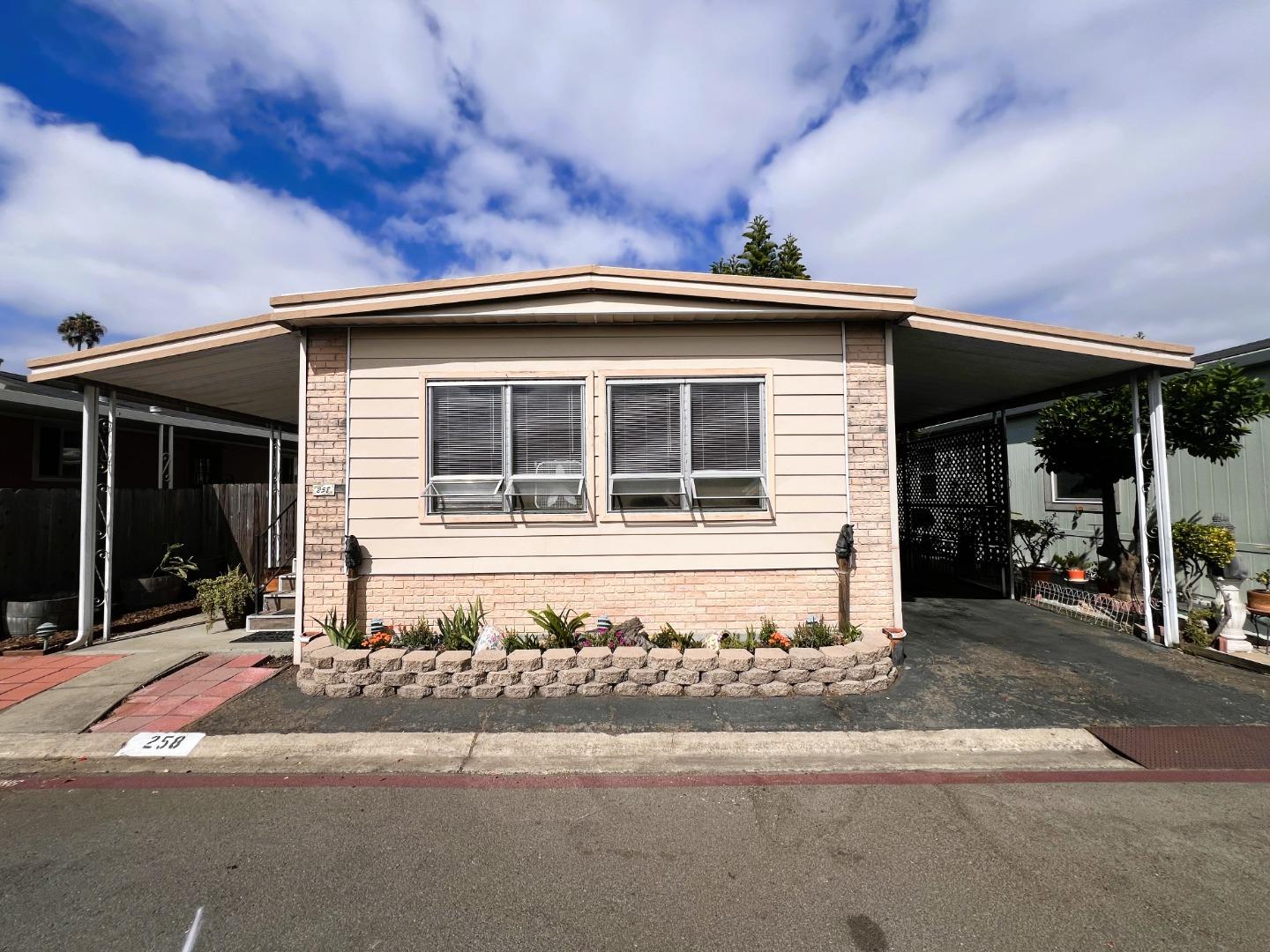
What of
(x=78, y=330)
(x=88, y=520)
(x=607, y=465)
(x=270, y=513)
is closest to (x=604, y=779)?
(x=607, y=465)

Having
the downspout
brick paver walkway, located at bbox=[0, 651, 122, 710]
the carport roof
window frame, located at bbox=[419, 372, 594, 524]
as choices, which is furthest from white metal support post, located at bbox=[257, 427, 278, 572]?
window frame, located at bbox=[419, 372, 594, 524]

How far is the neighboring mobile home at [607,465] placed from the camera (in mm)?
6012

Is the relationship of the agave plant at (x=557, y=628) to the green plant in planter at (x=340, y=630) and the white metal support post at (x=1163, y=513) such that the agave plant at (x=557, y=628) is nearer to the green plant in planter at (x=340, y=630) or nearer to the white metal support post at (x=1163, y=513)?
the green plant in planter at (x=340, y=630)

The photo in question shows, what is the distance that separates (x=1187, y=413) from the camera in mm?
7410

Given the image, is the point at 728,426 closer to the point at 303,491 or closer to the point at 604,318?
the point at 604,318

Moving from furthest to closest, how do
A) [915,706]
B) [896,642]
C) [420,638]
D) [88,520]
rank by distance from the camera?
[88,520] → [896,642] → [420,638] → [915,706]

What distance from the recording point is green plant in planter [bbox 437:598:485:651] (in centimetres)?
561

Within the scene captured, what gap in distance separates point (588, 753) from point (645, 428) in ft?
10.1

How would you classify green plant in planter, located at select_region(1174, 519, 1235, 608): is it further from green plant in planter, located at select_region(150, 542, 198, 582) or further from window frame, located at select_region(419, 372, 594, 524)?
green plant in planter, located at select_region(150, 542, 198, 582)

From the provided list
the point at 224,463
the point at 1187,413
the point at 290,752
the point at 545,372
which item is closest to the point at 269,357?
the point at 545,372

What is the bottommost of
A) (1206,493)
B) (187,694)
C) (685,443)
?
(187,694)

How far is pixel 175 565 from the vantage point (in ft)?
32.3

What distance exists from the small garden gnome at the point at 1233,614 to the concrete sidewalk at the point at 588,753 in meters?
3.38

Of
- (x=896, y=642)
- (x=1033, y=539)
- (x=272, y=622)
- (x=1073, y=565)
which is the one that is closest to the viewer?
(x=896, y=642)
